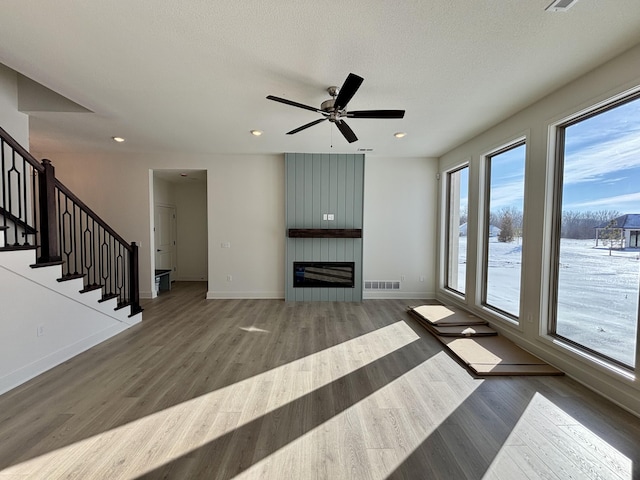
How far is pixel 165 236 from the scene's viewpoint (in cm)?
734

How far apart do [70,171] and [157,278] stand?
2.78 meters

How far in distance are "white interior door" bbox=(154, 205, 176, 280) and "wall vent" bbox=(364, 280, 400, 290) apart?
16.6 ft

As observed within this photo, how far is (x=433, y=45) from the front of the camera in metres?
2.32

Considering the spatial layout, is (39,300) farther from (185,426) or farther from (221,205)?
(221,205)

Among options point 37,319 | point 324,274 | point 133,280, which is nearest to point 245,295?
point 324,274

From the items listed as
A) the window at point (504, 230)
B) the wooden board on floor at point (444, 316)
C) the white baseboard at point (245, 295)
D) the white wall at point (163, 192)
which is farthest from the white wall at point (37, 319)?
the window at point (504, 230)

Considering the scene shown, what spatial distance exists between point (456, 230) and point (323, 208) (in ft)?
8.82

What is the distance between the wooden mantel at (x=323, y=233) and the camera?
5664 millimetres

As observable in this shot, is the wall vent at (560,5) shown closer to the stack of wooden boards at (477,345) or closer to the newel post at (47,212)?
the stack of wooden boards at (477,345)

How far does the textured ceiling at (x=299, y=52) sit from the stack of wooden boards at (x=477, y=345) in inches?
115

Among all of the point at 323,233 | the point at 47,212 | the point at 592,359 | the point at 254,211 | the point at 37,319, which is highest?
the point at 254,211

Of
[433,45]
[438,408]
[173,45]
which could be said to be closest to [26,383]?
[173,45]

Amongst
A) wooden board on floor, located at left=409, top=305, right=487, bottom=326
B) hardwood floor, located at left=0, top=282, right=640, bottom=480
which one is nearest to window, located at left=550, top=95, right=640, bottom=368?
hardwood floor, located at left=0, top=282, right=640, bottom=480

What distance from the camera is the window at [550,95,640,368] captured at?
2479 mm
